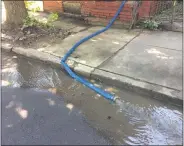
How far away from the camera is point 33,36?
244 inches

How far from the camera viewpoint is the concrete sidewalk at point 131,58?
3992mm

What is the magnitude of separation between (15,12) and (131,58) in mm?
3548

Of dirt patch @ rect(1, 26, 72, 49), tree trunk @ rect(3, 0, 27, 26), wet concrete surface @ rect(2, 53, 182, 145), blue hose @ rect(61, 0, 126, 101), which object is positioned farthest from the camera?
tree trunk @ rect(3, 0, 27, 26)

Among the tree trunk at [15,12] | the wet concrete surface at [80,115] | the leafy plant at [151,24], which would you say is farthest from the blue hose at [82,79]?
the tree trunk at [15,12]

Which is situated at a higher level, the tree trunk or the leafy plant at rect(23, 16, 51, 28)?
the tree trunk

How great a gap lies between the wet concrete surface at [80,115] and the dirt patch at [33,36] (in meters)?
1.58

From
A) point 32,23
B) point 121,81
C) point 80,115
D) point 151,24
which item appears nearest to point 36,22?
point 32,23

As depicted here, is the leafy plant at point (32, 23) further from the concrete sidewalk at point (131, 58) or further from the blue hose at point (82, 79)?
the blue hose at point (82, 79)

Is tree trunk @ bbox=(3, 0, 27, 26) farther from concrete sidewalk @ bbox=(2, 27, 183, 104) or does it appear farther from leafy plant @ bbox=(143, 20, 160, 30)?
leafy plant @ bbox=(143, 20, 160, 30)

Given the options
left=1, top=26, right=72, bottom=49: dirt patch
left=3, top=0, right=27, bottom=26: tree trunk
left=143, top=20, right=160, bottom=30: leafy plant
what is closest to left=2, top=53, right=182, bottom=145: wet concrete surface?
left=1, top=26, right=72, bottom=49: dirt patch

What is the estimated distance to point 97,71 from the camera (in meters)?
4.44

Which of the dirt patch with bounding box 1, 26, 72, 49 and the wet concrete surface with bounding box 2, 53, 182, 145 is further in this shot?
the dirt patch with bounding box 1, 26, 72, 49

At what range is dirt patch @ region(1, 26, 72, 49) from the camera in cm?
587

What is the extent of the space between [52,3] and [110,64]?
4582mm
